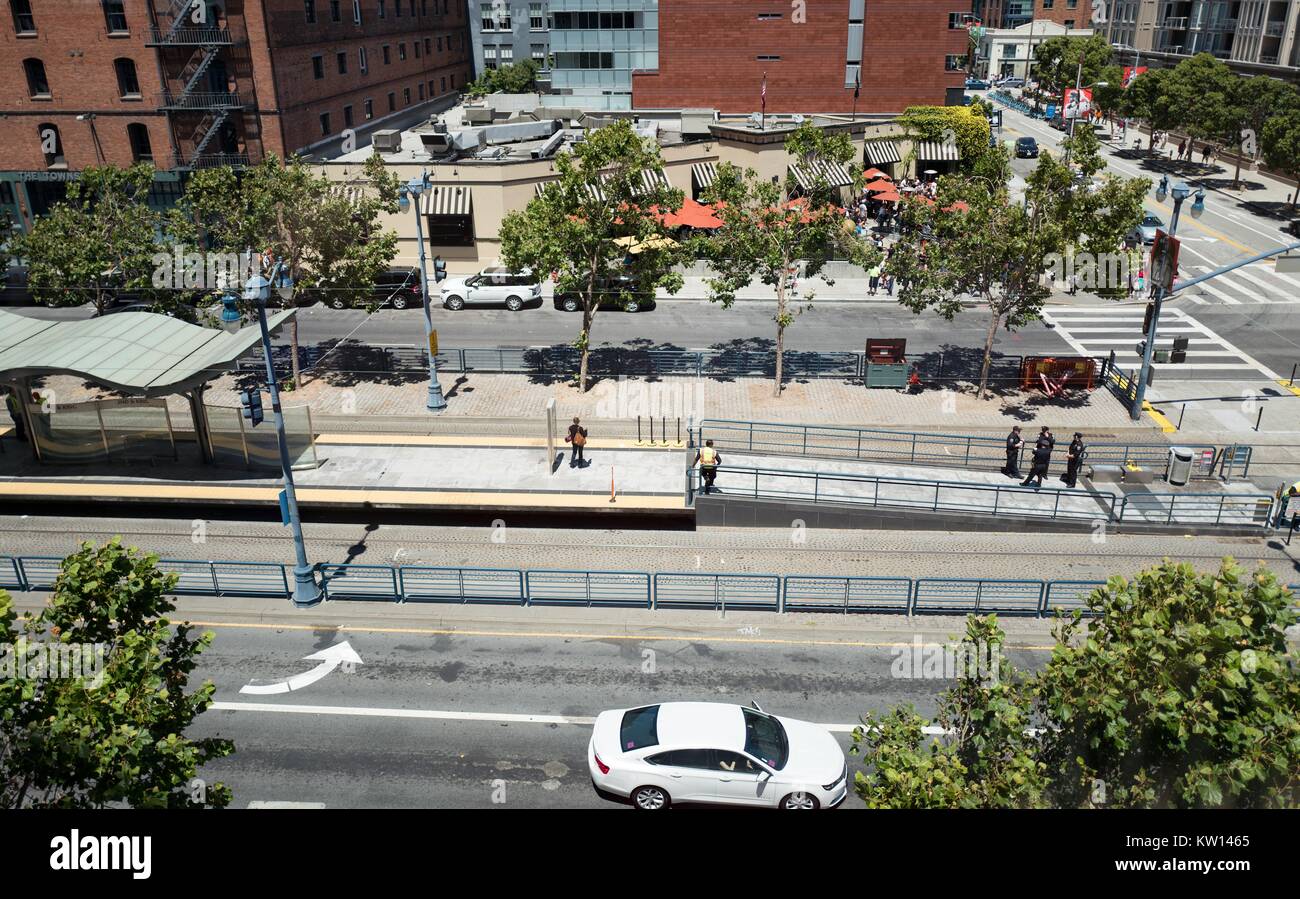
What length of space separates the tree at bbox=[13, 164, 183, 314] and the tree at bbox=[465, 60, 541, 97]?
51.6 m

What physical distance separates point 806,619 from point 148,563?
12793 millimetres

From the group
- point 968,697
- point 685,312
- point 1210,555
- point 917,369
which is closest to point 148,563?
point 968,697

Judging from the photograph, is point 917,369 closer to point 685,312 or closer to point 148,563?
point 685,312

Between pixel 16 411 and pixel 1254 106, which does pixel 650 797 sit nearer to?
pixel 16 411

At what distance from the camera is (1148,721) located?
28.6ft

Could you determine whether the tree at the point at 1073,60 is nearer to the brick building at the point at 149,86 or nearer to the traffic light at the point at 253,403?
the brick building at the point at 149,86

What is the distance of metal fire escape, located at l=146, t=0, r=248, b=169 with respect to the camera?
44.8 meters

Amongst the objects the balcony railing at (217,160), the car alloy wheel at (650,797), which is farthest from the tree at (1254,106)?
the car alloy wheel at (650,797)

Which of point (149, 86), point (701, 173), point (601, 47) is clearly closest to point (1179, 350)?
point (701, 173)

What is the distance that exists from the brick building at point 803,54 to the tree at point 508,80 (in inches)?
965

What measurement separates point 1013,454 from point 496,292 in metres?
23.4

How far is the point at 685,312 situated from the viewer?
4138 cm

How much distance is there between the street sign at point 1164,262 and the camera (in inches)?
1121

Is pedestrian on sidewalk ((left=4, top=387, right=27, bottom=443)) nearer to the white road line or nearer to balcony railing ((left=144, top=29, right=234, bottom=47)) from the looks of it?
the white road line
